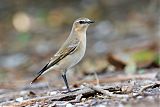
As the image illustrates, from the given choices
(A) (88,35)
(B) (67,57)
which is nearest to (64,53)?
(B) (67,57)

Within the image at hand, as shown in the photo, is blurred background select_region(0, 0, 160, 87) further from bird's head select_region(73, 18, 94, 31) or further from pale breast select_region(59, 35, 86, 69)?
pale breast select_region(59, 35, 86, 69)

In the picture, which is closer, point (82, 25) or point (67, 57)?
point (67, 57)

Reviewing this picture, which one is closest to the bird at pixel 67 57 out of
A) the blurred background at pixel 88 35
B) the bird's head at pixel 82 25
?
the bird's head at pixel 82 25

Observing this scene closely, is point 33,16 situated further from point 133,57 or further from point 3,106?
point 3,106

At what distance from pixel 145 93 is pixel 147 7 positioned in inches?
431

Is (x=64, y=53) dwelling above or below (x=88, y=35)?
below

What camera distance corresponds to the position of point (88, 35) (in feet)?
50.0

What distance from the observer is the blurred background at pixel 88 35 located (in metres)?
10.8

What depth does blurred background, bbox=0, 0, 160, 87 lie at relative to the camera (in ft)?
35.5

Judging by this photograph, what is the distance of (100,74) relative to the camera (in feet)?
33.7

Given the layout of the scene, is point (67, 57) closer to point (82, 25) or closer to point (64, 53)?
point (64, 53)

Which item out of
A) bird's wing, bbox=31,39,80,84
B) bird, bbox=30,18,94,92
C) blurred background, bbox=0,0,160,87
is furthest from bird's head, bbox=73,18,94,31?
blurred background, bbox=0,0,160,87

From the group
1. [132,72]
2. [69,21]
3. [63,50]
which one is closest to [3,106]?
[63,50]

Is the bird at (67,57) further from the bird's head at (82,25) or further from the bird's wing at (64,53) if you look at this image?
the bird's head at (82,25)
